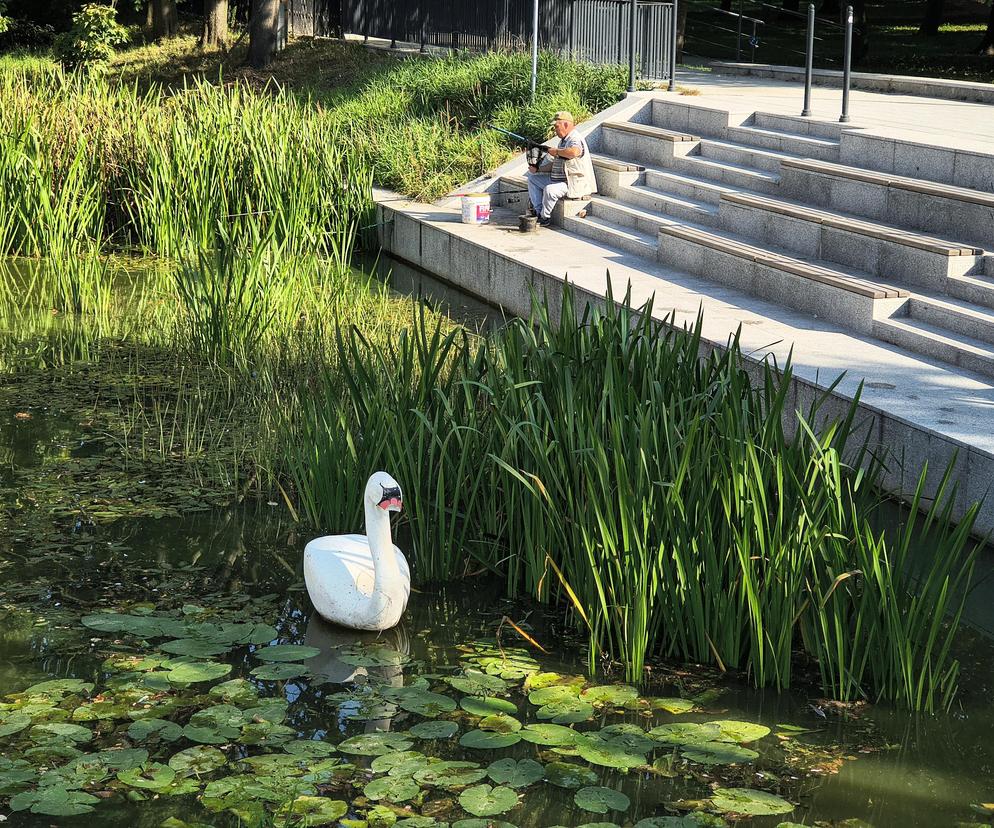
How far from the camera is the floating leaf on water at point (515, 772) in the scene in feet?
12.7

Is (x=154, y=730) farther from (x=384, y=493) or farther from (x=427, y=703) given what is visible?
(x=384, y=493)

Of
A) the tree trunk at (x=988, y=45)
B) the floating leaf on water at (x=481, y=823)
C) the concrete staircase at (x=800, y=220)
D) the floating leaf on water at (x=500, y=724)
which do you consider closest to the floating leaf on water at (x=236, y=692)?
the floating leaf on water at (x=500, y=724)

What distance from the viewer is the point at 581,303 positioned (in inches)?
392

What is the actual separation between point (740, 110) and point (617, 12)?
3.99m

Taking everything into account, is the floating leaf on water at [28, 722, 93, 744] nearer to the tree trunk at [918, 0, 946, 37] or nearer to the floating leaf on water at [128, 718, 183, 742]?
the floating leaf on water at [128, 718, 183, 742]

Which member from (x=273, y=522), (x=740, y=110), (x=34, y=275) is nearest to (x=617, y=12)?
(x=740, y=110)

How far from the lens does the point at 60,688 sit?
445 centimetres

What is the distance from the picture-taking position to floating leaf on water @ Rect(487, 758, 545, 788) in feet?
12.7

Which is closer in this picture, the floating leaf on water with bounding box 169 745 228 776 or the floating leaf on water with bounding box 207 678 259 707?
the floating leaf on water with bounding box 169 745 228 776

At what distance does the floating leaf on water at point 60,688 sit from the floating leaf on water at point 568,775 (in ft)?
5.42

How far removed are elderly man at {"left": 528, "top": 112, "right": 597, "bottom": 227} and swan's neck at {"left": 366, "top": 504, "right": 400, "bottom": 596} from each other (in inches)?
347

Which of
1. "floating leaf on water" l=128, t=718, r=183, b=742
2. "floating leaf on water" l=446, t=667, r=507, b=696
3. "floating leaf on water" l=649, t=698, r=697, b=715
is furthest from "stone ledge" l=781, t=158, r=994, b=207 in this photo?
"floating leaf on water" l=128, t=718, r=183, b=742

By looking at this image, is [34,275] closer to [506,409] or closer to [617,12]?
[506,409]

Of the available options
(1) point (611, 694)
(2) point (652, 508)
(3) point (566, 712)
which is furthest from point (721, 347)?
(3) point (566, 712)
